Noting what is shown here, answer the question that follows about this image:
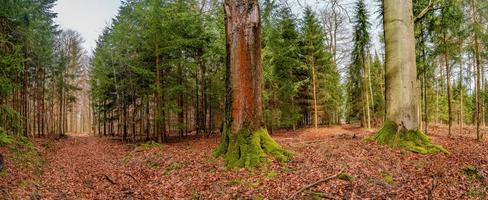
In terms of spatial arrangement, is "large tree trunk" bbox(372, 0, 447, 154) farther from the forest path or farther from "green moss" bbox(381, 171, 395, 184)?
the forest path

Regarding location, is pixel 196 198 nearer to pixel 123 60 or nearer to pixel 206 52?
pixel 206 52

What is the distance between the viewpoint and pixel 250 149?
7328 mm

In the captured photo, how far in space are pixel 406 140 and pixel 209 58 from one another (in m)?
14.9

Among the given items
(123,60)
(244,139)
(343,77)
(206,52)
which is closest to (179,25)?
(206,52)

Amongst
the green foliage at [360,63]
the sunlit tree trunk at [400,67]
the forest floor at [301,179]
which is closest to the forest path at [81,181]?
the forest floor at [301,179]

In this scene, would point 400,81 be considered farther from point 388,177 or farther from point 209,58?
point 209,58

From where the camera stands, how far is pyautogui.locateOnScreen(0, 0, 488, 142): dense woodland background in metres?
15.4

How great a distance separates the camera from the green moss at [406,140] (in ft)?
24.7

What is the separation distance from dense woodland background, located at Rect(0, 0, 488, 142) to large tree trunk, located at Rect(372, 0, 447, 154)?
1.92 metres

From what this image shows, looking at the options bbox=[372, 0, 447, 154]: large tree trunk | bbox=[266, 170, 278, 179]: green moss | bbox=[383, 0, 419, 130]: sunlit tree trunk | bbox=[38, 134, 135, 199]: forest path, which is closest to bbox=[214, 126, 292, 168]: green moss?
bbox=[266, 170, 278, 179]: green moss

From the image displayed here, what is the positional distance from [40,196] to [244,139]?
14.8 feet

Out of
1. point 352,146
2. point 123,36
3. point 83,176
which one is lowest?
point 83,176

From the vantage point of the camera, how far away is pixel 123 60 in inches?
853

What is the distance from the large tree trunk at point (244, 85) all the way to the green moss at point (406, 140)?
268 cm
